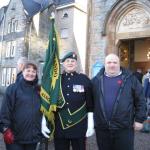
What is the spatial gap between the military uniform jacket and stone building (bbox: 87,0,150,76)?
8877 mm

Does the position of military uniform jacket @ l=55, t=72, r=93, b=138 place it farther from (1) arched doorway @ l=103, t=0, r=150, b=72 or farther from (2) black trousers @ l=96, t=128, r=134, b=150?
(1) arched doorway @ l=103, t=0, r=150, b=72

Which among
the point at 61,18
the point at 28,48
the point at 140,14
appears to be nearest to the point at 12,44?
the point at 28,48

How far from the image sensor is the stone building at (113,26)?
1316cm

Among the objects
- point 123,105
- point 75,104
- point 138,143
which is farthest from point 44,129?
point 138,143

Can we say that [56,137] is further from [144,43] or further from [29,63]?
[144,43]

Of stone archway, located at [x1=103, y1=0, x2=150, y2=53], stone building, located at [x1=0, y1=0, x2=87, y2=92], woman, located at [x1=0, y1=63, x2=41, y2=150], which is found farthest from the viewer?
stone building, located at [x1=0, y1=0, x2=87, y2=92]

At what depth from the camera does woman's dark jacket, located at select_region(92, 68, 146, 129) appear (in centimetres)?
439

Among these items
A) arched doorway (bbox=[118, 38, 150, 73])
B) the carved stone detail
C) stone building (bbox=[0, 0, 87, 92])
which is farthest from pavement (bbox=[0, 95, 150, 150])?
stone building (bbox=[0, 0, 87, 92])

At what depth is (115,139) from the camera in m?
4.49

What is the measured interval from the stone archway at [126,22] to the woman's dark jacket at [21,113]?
31.1 feet

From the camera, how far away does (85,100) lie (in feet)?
15.1

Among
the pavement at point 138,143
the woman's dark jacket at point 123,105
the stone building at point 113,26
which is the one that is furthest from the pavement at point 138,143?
the stone building at point 113,26

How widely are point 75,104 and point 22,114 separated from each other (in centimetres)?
76

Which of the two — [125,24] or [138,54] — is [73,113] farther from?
[138,54]
